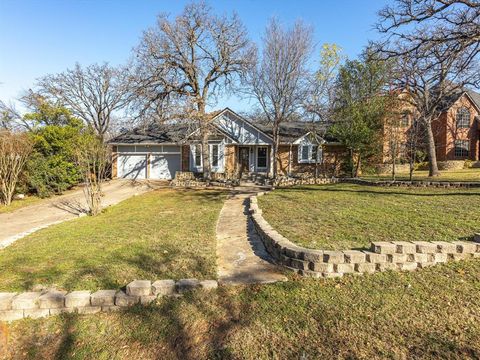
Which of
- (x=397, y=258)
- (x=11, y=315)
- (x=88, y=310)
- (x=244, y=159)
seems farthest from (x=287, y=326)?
(x=244, y=159)

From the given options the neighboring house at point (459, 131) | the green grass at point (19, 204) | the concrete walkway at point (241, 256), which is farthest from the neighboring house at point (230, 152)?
the neighboring house at point (459, 131)

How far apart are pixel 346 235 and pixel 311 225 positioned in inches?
38.8

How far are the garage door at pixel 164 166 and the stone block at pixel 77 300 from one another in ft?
59.1

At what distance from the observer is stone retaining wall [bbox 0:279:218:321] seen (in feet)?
11.3

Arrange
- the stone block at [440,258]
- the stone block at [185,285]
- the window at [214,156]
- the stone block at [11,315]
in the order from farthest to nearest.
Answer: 1. the window at [214,156]
2. the stone block at [440,258]
3. the stone block at [185,285]
4. the stone block at [11,315]

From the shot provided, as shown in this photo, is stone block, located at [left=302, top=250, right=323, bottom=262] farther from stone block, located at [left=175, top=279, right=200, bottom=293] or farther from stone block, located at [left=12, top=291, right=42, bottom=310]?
stone block, located at [left=12, top=291, right=42, bottom=310]

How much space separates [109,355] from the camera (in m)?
2.87

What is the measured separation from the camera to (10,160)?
1247 cm

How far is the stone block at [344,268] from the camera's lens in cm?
402

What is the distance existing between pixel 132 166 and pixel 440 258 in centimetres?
2090

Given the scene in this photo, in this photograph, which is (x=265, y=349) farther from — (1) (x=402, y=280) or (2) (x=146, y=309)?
(1) (x=402, y=280)

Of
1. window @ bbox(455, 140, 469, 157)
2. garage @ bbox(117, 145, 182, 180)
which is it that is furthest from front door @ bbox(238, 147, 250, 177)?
window @ bbox(455, 140, 469, 157)

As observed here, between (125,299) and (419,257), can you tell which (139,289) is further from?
(419,257)

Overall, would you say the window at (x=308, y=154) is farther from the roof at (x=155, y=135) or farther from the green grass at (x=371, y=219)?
the green grass at (x=371, y=219)
